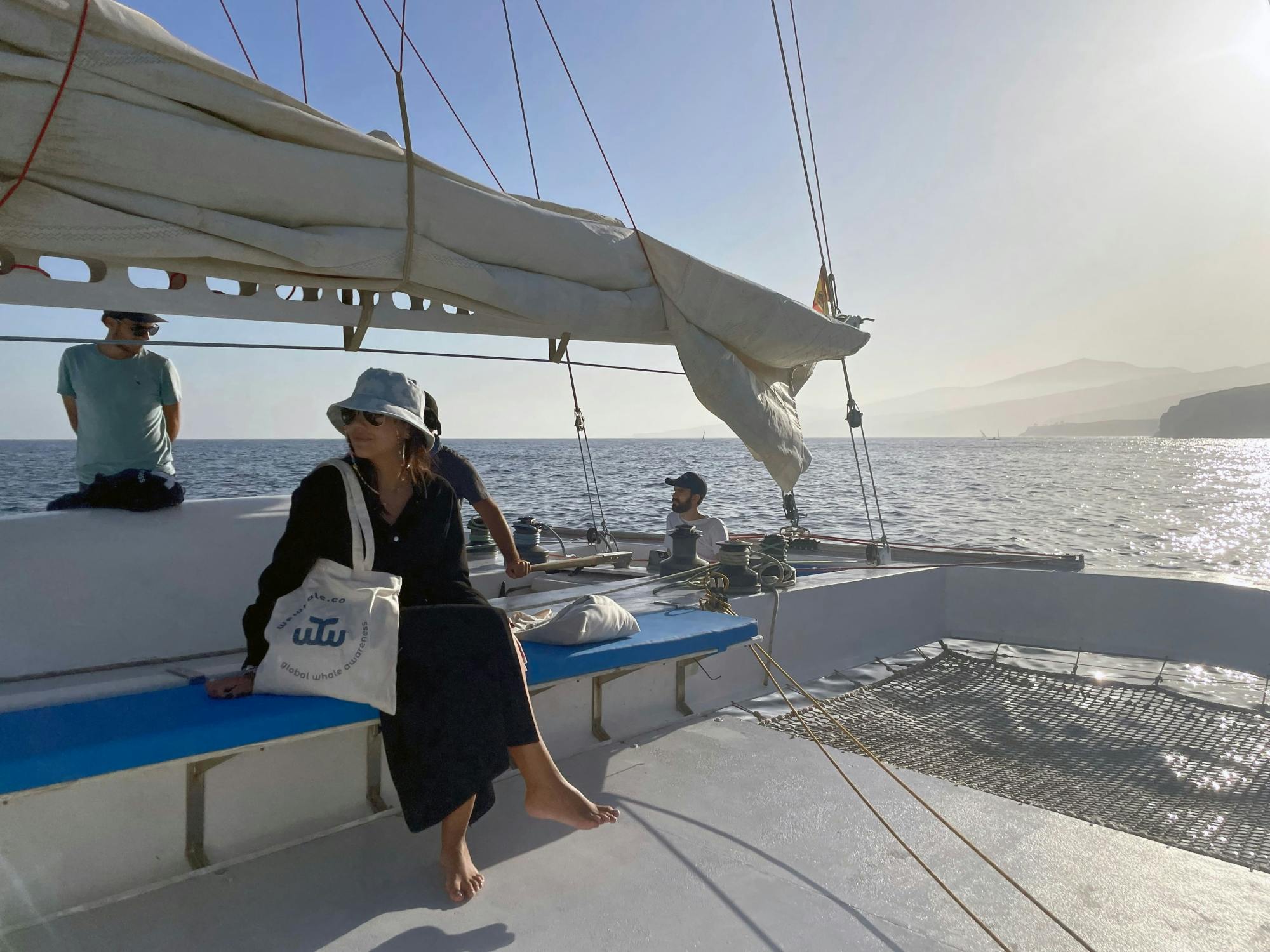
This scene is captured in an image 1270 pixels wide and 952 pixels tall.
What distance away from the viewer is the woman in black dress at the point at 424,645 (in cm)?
230

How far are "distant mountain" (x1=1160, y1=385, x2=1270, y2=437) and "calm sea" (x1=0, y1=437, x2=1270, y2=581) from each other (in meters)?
106

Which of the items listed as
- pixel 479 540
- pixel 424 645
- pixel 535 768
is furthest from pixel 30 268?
pixel 479 540

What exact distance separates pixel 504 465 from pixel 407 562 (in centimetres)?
4522

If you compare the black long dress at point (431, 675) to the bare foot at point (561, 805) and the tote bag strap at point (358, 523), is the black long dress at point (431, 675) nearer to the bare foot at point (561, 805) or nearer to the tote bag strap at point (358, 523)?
the tote bag strap at point (358, 523)

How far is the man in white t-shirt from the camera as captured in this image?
5.38 m

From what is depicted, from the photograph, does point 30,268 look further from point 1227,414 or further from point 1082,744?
point 1227,414

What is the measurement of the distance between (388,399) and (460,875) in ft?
4.30

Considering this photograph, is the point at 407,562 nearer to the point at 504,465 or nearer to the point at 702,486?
the point at 702,486

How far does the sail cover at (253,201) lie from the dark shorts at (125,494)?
0.92 metres

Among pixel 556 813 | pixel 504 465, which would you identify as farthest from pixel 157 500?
pixel 504 465

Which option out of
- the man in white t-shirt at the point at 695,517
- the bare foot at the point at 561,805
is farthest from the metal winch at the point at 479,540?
the bare foot at the point at 561,805

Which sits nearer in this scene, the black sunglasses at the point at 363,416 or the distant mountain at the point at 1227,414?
the black sunglasses at the point at 363,416

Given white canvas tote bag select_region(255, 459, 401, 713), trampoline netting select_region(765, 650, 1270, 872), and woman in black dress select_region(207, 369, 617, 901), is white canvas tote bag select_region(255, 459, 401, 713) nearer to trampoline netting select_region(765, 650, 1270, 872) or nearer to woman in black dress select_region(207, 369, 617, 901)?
woman in black dress select_region(207, 369, 617, 901)

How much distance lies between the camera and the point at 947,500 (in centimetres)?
2752
